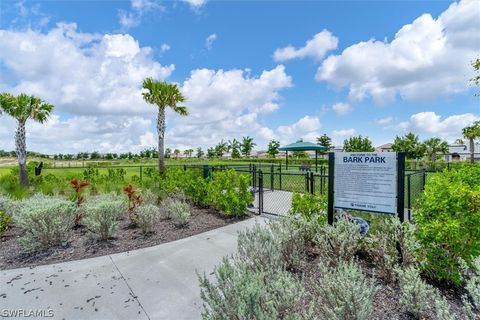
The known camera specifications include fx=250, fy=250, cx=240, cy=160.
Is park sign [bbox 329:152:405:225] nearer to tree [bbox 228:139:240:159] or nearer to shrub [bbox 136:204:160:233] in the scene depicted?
shrub [bbox 136:204:160:233]

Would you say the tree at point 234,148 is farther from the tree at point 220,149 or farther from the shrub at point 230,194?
the shrub at point 230,194

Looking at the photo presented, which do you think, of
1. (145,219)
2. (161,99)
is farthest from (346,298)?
(161,99)

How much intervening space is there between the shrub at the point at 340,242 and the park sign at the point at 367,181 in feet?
1.42

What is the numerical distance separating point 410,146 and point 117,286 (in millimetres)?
58726

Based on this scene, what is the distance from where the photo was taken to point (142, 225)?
17.5 feet

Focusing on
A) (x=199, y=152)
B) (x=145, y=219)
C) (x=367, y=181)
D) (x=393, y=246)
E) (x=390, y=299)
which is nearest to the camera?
(x=390, y=299)

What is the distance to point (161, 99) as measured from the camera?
1373 centimetres

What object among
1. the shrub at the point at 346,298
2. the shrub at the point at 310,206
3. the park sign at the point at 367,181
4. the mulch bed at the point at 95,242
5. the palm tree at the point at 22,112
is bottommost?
the mulch bed at the point at 95,242

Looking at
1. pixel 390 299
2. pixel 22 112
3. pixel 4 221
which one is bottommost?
pixel 390 299

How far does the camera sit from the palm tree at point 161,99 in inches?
532

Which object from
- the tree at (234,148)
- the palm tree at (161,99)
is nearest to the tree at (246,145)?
the tree at (234,148)

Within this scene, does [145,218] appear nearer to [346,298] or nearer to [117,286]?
[117,286]

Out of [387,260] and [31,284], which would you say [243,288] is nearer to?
[387,260]

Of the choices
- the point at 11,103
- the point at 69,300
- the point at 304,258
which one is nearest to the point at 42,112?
the point at 11,103
